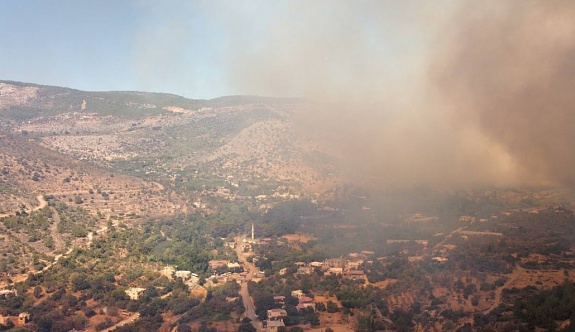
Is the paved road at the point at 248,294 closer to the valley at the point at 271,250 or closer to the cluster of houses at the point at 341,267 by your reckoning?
the valley at the point at 271,250

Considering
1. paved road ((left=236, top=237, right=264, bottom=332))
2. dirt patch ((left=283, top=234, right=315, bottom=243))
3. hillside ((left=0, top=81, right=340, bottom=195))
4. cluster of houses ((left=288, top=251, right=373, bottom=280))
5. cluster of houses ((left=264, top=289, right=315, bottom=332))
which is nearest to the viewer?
cluster of houses ((left=264, top=289, right=315, bottom=332))

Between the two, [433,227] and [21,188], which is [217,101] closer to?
[21,188]

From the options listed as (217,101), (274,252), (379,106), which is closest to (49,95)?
(217,101)

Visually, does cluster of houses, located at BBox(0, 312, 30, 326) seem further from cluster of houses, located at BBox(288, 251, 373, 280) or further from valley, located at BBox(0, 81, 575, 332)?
cluster of houses, located at BBox(288, 251, 373, 280)

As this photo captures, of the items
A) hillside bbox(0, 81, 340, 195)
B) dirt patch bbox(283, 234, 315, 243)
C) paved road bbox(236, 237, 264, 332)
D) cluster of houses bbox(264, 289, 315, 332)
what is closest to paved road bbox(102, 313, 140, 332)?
paved road bbox(236, 237, 264, 332)

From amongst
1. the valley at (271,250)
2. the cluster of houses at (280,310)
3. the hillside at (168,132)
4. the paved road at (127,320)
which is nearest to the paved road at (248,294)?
the valley at (271,250)

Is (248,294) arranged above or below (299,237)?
below

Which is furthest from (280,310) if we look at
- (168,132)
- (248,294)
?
(168,132)

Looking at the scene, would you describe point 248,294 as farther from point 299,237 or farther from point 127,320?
point 299,237
